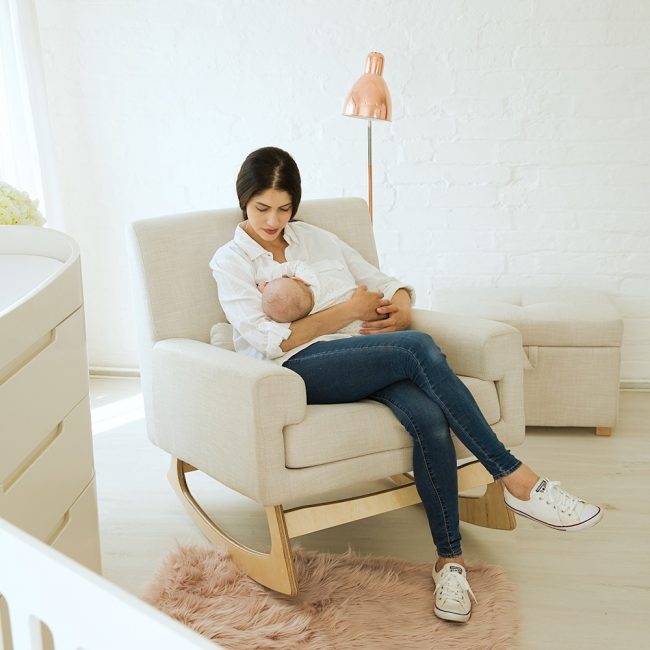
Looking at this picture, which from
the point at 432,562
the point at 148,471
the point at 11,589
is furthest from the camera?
the point at 148,471

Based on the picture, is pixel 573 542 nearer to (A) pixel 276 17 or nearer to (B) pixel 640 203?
(B) pixel 640 203

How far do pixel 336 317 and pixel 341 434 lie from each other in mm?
393

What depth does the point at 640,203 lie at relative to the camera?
337 cm

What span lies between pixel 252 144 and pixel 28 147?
885 millimetres

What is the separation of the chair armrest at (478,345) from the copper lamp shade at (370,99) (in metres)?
0.78

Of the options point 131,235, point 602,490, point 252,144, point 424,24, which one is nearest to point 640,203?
point 424,24

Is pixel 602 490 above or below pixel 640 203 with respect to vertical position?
below

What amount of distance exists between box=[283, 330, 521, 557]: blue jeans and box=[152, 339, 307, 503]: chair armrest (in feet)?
0.61

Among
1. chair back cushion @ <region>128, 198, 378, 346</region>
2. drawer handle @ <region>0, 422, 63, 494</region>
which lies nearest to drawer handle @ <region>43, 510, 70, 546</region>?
drawer handle @ <region>0, 422, 63, 494</region>

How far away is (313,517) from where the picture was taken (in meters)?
2.01

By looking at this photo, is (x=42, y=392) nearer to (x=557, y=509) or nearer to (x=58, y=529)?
(x=58, y=529)

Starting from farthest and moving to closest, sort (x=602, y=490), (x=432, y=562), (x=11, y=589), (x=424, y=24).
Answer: (x=424, y=24), (x=602, y=490), (x=432, y=562), (x=11, y=589)

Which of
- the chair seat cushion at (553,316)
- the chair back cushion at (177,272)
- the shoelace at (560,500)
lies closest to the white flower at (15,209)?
the chair back cushion at (177,272)

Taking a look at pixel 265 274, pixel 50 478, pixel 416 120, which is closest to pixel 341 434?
pixel 265 274
